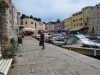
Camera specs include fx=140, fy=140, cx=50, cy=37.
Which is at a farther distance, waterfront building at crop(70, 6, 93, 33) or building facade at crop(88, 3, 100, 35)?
waterfront building at crop(70, 6, 93, 33)

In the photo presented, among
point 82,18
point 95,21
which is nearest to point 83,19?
point 82,18

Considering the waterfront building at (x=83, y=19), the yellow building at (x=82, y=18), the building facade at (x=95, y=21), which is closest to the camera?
the building facade at (x=95, y=21)

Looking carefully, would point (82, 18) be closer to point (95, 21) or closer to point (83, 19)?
point (83, 19)

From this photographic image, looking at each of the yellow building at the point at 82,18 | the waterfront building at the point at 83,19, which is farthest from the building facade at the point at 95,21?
the yellow building at the point at 82,18

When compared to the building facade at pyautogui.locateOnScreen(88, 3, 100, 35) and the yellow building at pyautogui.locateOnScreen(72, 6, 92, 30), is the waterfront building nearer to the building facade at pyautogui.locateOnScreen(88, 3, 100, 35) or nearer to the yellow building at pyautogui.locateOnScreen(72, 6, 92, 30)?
the yellow building at pyautogui.locateOnScreen(72, 6, 92, 30)

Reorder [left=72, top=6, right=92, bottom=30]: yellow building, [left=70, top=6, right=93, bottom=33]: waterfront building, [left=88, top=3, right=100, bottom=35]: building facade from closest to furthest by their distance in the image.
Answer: [left=88, top=3, right=100, bottom=35]: building facade
[left=70, top=6, right=93, bottom=33]: waterfront building
[left=72, top=6, right=92, bottom=30]: yellow building

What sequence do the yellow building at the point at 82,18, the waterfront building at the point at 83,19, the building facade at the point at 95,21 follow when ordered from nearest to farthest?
1. the building facade at the point at 95,21
2. the waterfront building at the point at 83,19
3. the yellow building at the point at 82,18

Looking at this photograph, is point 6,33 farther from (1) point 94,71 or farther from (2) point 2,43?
(1) point 94,71

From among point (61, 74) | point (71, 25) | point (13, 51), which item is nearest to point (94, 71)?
point (61, 74)

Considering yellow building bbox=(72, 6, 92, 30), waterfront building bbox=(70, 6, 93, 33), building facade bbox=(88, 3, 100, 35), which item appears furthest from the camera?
yellow building bbox=(72, 6, 92, 30)

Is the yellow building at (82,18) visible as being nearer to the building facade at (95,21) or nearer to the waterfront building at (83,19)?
the waterfront building at (83,19)

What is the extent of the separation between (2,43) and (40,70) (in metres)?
3.14

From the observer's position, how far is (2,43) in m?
7.95

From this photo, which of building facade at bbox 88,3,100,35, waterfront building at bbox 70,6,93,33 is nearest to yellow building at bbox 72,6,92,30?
waterfront building at bbox 70,6,93,33
